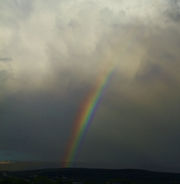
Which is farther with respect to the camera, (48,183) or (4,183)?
(48,183)

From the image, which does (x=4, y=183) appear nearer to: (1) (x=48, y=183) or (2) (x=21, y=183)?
(2) (x=21, y=183)

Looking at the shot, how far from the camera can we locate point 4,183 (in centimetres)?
7450

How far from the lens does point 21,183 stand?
76875 millimetres

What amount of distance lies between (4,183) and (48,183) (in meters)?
11.2

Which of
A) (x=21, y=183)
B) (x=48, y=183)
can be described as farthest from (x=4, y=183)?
(x=48, y=183)

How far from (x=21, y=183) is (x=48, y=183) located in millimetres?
6907

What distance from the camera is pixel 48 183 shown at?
7975 centimetres

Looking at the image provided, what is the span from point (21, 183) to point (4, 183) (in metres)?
4.30
